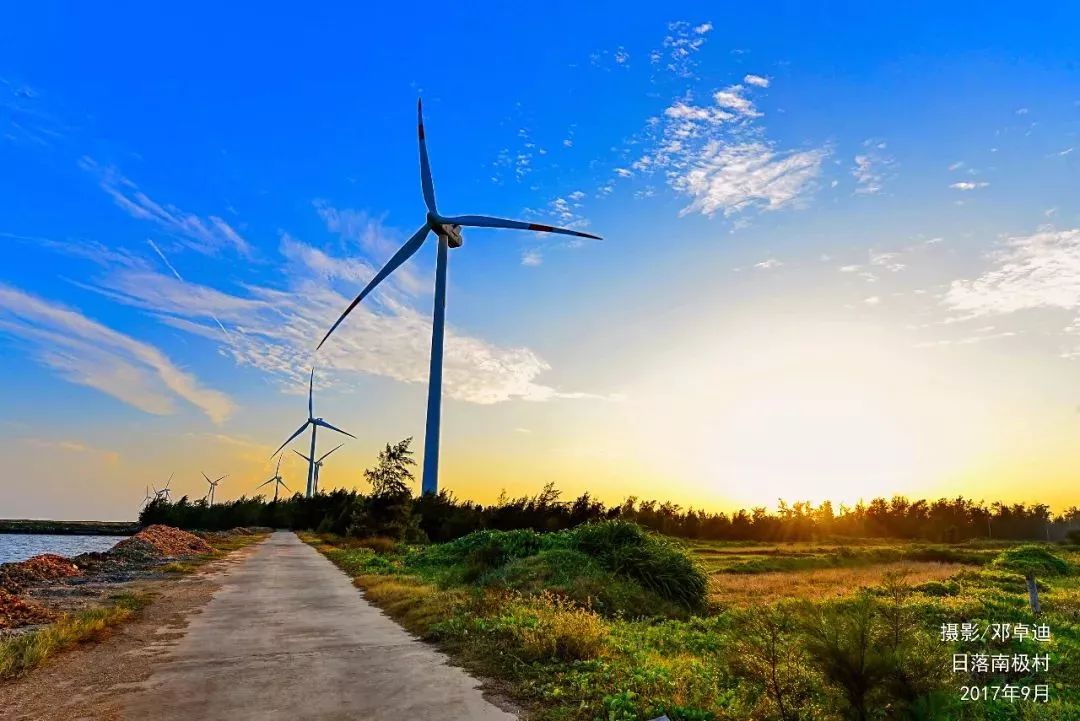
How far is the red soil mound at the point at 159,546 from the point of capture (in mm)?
31620

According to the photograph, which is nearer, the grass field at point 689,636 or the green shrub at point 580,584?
the grass field at point 689,636

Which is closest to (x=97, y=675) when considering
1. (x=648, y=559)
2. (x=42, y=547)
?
(x=648, y=559)

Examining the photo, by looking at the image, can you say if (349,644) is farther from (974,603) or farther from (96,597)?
(974,603)

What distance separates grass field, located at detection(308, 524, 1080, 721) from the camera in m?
6.22

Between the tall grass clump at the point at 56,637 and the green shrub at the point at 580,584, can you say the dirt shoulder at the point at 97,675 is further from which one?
the green shrub at the point at 580,584

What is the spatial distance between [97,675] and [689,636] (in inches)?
416

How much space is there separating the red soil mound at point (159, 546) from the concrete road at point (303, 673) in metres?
19.2

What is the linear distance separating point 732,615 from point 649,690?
30.4ft

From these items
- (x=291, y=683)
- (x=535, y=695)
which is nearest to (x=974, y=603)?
(x=535, y=695)

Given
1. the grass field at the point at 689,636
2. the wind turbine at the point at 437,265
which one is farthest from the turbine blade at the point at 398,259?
the grass field at the point at 689,636

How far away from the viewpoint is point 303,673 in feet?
31.0

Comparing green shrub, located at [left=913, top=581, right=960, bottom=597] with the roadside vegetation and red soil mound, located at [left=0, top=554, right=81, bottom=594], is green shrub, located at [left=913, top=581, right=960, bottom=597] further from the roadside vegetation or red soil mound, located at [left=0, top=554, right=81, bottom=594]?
red soil mound, located at [left=0, top=554, right=81, bottom=594]

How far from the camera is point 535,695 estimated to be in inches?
333

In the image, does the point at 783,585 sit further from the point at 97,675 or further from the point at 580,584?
the point at 97,675
